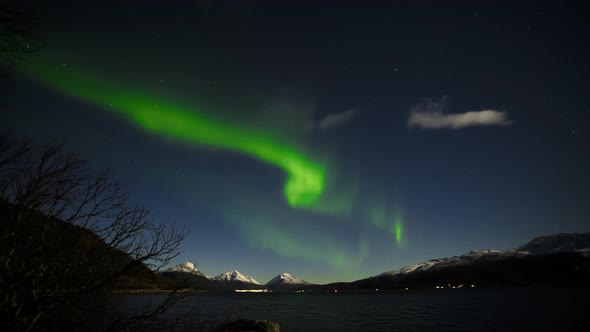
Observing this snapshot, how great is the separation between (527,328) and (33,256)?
54424 millimetres

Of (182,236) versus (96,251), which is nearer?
(96,251)

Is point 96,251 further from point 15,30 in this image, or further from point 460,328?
point 460,328

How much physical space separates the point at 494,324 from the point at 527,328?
518cm

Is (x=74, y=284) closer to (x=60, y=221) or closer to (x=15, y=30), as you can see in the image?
(x=60, y=221)

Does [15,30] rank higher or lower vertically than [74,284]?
higher

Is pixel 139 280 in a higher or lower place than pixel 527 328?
higher

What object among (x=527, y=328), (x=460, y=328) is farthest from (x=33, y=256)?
(x=527, y=328)

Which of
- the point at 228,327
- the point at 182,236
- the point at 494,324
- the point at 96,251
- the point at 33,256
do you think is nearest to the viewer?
the point at 33,256

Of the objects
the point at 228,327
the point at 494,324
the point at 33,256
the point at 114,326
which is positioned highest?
the point at 33,256

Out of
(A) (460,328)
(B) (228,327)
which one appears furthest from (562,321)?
(B) (228,327)

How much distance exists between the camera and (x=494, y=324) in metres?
43.3

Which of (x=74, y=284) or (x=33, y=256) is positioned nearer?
(x=33, y=256)

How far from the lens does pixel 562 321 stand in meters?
43.3

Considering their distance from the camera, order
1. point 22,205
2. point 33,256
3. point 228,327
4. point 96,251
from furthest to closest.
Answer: point 228,327 → point 96,251 → point 22,205 → point 33,256
